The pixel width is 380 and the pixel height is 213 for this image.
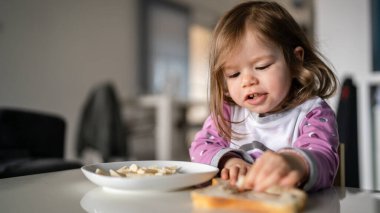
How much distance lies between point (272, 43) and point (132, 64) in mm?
4394

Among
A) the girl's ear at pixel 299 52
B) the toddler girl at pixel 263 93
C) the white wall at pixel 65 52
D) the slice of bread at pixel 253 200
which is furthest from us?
the white wall at pixel 65 52

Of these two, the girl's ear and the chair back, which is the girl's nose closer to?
the girl's ear

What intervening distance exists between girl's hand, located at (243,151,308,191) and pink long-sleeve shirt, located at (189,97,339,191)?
6 centimetres

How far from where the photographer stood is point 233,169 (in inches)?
22.7

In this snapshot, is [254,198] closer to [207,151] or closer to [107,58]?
[207,151]

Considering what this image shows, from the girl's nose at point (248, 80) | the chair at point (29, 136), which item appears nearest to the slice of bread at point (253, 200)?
the girl's nose at point (248, 80)

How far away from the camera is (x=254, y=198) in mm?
413

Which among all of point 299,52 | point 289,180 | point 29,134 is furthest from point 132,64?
point 289,180

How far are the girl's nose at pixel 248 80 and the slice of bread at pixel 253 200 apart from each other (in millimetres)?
261

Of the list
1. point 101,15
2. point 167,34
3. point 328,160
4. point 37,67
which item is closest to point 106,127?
point 37,67

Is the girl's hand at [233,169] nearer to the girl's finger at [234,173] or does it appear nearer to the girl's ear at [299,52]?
the girl's finger at [234,173]

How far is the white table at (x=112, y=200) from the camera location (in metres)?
0.42

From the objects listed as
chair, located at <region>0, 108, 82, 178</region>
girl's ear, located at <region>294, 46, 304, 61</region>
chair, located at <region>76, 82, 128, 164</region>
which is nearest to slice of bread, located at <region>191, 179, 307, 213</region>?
girl's ear, located at <region>294, 46, 304, 61</region>

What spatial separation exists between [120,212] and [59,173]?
1.20 ft
